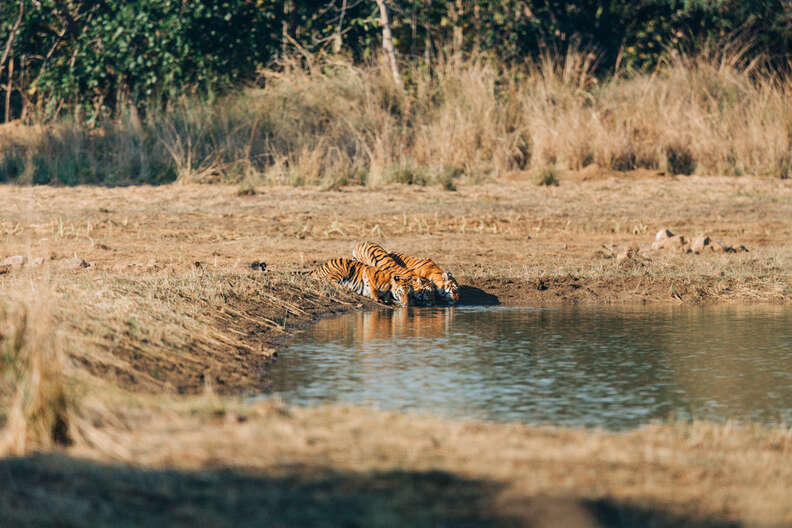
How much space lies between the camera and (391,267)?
32.1 feet

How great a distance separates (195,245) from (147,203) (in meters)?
2.75

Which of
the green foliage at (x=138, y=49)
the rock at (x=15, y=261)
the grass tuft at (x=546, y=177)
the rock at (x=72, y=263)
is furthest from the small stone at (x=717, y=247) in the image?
the green foliage at (x=138, y=49)

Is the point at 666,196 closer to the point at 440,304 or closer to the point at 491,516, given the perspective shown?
the point at 440,304

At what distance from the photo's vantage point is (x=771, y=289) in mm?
9719

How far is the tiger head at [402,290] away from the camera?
9.31 m

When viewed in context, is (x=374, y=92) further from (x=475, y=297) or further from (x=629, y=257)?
(x=475, y=297)

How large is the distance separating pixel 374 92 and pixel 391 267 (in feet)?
27.8

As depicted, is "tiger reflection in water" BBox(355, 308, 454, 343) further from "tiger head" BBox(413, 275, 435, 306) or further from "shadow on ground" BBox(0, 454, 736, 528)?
"shadow on ground" BBox(0, 454, 736, 528)

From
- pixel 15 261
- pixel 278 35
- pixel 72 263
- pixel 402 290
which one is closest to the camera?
pixel 402 290

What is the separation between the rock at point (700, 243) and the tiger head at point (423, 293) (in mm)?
3466

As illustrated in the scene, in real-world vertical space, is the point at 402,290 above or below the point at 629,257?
below

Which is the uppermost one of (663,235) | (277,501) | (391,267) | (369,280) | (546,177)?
(546,177)

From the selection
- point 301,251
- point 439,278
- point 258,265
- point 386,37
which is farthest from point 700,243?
point 386,37

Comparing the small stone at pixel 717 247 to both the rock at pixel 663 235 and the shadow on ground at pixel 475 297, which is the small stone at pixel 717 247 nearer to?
the rock at pixel 663 235
